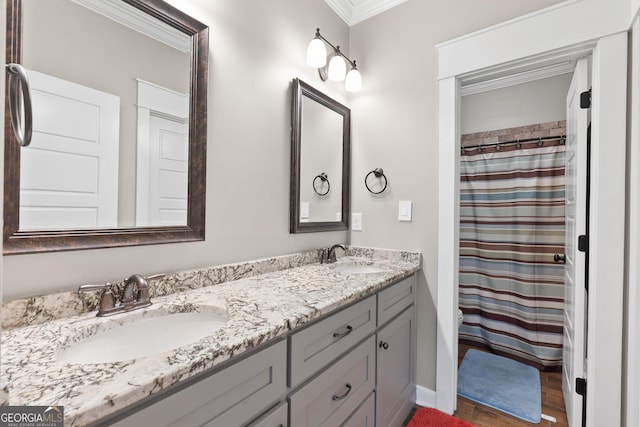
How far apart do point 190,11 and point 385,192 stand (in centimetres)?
145

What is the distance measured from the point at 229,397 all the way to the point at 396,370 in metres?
1.13

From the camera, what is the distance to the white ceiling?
206 centimetres

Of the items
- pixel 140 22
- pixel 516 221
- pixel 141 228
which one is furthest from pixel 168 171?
pixel 516 221

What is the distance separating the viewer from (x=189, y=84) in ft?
4.09

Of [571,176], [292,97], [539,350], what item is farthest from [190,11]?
[539,350]

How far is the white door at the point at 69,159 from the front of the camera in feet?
2.89

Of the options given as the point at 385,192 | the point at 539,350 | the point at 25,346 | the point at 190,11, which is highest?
the point at 190,11

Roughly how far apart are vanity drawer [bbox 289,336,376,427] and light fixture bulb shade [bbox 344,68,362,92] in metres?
1.58

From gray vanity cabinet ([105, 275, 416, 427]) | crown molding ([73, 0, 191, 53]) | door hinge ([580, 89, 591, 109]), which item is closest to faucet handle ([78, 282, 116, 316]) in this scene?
gray vanity cabinet ([105, 275, 416, 427])

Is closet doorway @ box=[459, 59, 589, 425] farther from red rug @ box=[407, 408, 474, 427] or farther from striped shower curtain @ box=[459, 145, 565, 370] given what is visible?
red rug @ box=[407, 408, 474, 427]

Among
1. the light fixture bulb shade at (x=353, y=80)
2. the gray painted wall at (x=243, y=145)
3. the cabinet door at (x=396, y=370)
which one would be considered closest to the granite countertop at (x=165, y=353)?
the gray painted wall at (x=243, y=145)

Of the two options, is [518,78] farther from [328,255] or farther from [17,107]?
[17,107]

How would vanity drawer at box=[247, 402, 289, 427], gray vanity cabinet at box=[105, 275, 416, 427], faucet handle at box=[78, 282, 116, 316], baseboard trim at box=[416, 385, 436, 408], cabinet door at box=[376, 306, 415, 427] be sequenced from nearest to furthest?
gray vanity cabinet at box=[105, 275, 416, 427] → vanity drawer at box=[247, 402, 289, 427] → faucet handle at box=[78, 282, 116, 316] → cabinet door at box=[376, 306, 415, 427] → baseboard trim at box=[416, 385, 436, 408]

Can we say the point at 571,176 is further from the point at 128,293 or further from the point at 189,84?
the point at 128,293
